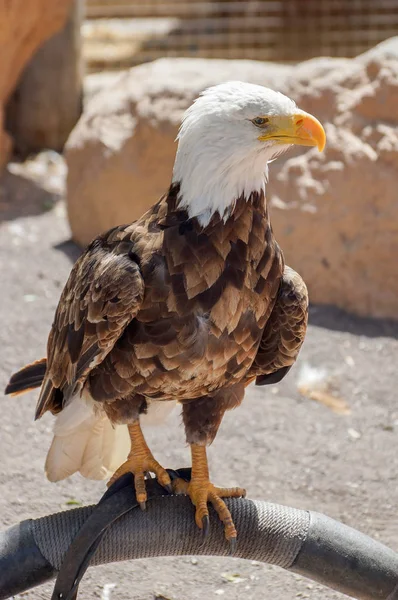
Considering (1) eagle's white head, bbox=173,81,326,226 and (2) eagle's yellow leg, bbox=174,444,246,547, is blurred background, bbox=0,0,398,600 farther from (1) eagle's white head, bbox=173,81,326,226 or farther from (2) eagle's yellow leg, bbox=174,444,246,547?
(1) eagle's white head, bbox=173,81,326,226

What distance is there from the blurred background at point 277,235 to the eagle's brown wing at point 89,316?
78 cm

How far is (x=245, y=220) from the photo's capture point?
233cm

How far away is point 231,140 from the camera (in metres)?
2.17

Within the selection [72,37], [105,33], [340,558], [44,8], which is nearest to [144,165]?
[44,8]

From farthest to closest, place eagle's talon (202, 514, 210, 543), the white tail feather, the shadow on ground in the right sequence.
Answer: the shadow on ground → the white tail feather → eagle's talon (202, 514, 210, 543)

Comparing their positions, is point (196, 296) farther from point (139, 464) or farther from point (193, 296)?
point (139, 464)

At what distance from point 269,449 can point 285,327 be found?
1.44m

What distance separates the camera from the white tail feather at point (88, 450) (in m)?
2.81

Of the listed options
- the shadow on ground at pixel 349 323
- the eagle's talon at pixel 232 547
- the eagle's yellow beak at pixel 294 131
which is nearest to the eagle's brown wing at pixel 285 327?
the eagle's yellow beak at pixel 294 131

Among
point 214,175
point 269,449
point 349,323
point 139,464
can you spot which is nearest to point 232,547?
point 139,464

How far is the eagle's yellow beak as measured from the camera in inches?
→ 85.6

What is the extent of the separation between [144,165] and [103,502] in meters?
3.53

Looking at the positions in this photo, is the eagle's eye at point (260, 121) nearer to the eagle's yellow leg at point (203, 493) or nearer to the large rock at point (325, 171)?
the eagle's yellow leg at point (203, 493)

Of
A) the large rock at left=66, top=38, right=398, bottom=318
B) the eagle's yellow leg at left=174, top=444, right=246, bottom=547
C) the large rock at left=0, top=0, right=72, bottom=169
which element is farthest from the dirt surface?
the large rock at left=0, top=0, right=72, bottom=169
